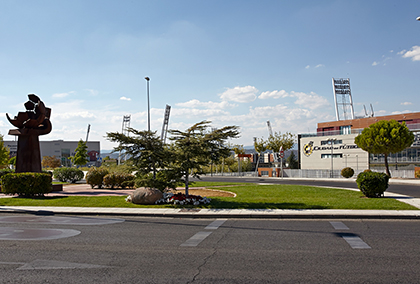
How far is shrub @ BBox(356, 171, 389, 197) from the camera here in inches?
704

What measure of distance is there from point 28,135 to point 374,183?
872 inches

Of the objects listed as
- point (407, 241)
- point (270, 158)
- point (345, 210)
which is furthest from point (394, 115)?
point (407, 241)

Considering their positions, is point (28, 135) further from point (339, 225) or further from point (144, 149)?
point (339, 225)

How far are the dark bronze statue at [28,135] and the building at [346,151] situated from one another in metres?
44.0

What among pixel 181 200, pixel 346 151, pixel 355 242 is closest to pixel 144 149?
pixel 181 200

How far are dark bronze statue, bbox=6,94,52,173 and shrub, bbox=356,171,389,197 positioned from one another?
829 inches

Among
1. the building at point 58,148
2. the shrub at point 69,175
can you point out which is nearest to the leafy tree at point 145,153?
the shrub at point 69,175

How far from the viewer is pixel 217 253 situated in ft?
25.4

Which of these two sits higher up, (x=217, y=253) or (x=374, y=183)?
(x=374, y=183)

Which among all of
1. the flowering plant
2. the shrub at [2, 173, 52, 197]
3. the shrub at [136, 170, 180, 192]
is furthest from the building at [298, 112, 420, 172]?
the shrub at [2, 173, 52, 197]

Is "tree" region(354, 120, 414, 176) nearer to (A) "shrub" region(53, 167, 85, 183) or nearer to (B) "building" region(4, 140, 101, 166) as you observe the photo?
(A) "shrub" region(53, 167, 85, 183)

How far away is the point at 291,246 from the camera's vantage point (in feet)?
27.3

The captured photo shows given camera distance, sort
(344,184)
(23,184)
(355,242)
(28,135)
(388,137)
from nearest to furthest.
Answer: (355,242) → (23,184) → (28,135) → (344,184) → (388,137)

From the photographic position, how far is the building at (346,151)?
56531 mm
